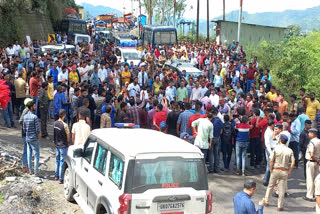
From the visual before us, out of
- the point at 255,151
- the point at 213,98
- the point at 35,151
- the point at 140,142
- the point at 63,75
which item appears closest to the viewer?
the point at 140,142

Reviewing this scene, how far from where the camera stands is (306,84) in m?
21.3

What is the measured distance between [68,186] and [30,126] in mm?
1689

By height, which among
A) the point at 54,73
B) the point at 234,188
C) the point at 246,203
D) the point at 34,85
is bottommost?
the point at 234,188

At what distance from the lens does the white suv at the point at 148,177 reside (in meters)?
5.63

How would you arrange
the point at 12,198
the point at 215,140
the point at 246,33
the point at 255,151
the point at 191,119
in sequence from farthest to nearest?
the point at 246,33 < the point at 255,151 < the point at 215,140 < the point at 191,119 < the point at 12,198

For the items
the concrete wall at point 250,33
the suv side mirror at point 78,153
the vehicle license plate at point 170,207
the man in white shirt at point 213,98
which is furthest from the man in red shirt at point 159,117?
the concrete wall at point 250,33

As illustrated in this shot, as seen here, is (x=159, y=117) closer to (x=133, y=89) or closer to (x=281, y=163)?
(x=281, y=163)

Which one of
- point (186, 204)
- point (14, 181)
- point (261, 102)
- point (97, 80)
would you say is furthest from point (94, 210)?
point (97, 80)

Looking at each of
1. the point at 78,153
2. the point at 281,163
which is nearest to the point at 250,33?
the point at 281,163

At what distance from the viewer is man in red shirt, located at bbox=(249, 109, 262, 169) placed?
1085 centimetres

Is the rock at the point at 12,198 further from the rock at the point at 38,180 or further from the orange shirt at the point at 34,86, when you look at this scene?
the orange shirt at the point at 34,86

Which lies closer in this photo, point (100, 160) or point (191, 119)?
point (100, 160)

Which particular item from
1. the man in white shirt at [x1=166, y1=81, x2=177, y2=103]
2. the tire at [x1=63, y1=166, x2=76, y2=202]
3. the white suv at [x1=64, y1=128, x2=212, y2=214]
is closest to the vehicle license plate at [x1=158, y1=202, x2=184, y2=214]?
the white suv at [x1=64, y1=128, x2=212, y2=214]

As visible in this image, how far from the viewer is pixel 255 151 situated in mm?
11414
